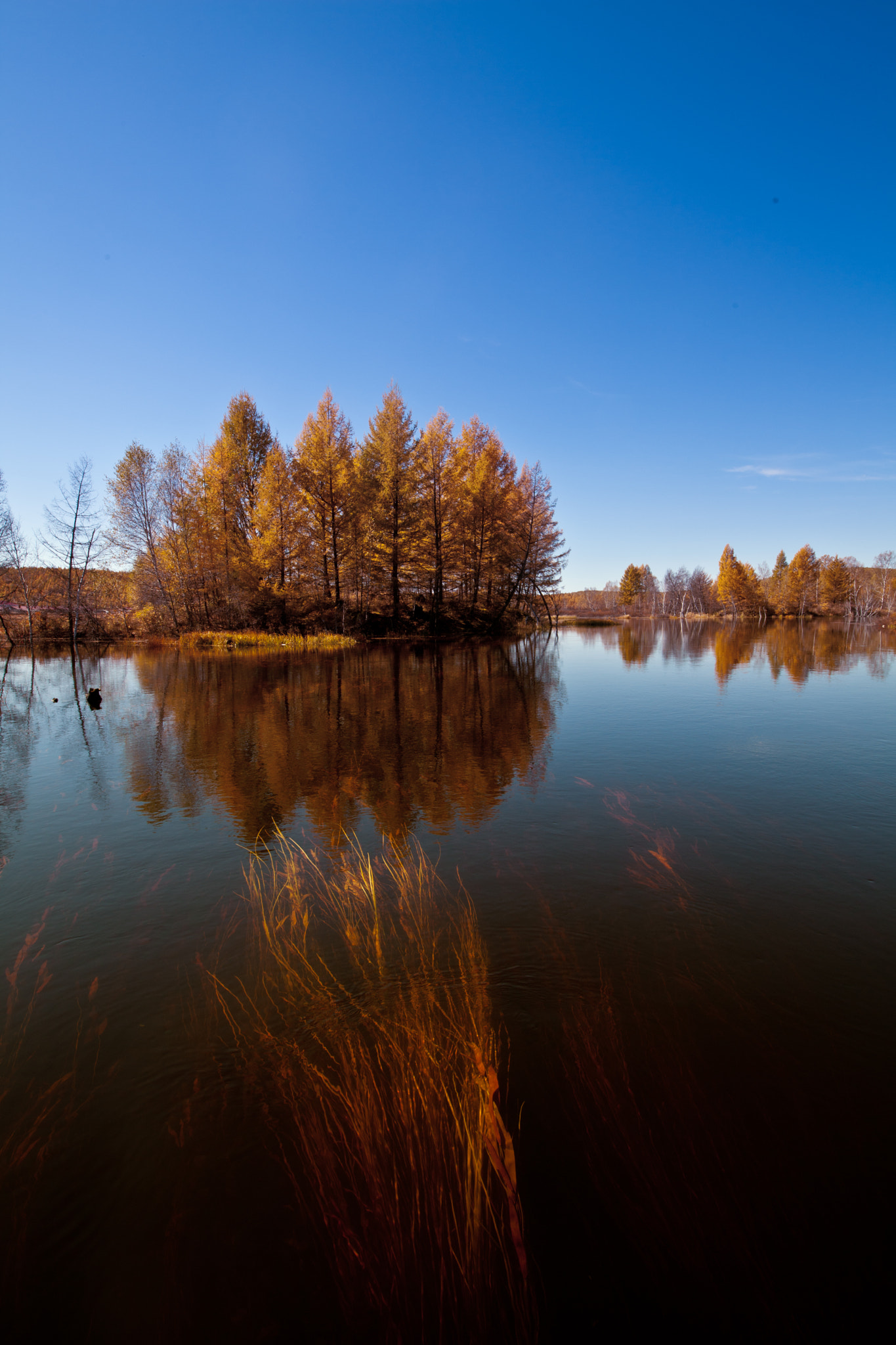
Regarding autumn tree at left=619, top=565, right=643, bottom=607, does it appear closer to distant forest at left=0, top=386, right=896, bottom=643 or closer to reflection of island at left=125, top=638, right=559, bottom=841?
distant forest at left=0, top=386, right=896, bottom=643

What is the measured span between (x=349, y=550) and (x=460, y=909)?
3386 cm

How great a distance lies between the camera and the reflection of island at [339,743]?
8.38m

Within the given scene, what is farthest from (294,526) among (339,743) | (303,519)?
(339,743)

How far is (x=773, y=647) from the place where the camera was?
37.7 metres

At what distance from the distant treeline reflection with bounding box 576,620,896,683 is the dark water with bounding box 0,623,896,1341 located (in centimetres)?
1588

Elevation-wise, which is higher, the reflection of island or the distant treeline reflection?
the distant treeline reflection

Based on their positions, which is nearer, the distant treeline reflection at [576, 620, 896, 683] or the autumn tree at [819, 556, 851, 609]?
the distant treeline reflection at [576, 620, 896, 683]

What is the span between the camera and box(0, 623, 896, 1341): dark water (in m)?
2.40

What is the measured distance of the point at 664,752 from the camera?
1095 centimetres

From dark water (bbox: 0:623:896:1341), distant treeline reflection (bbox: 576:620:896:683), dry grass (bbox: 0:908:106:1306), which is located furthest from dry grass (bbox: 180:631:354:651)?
dry grass (bbox: 0:908:106:1306)

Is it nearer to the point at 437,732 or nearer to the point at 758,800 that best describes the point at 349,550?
the point at 437,732

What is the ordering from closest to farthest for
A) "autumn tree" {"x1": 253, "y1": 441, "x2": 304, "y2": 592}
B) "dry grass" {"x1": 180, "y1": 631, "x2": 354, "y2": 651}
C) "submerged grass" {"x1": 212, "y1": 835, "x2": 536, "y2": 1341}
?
"submerged grass" {"x1": 212, "y1": 835, "x2": 536, "y2": 1341}, "dry grass" {"x1": 180, "y1": 631, "x2": 354, "y2": 651}, "autumn tree" {"x1": 253, "y1": 441, "x2": 304, "y2": 592}

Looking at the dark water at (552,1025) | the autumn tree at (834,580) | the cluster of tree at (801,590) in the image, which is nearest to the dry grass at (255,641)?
the dark water at (552,1025)

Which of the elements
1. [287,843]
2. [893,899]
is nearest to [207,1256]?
[287,843]
